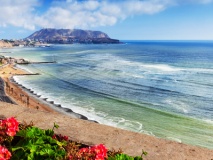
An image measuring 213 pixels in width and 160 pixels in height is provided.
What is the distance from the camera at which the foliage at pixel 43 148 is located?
3.15 meters

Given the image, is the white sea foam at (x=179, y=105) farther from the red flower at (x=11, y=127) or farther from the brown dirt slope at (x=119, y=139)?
the red flower at (x=11, y=127)

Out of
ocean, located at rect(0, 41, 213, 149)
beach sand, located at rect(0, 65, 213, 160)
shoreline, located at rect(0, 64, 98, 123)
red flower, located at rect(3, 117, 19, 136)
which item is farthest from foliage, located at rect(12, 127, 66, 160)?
shoreline, located at rect(0, 64, 98, 123)

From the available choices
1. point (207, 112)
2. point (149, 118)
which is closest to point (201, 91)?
point (207, 112)

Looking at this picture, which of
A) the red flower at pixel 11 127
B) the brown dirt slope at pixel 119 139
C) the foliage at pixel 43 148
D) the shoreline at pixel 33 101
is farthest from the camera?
the shoreline at pixel 33 101

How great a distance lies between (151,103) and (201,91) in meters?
11.2

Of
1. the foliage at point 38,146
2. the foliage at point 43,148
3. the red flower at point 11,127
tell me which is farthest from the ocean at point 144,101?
the red flower at point 11,127

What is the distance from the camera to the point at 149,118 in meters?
29.3

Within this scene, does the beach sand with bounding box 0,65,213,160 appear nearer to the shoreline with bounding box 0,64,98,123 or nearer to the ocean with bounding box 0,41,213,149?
the ocean with bounding box 0,41,213,149

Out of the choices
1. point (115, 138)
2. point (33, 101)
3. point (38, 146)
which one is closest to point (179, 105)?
point (33, 101)

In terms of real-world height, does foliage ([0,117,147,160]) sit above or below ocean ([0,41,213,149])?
above

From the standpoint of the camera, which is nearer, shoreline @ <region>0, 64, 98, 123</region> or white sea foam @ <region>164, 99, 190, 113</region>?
shoreline @ <region>0, 64, 98, 123</region>

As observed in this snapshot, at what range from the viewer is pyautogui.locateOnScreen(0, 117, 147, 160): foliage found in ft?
10.3

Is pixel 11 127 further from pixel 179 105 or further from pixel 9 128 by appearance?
pixel 179 105

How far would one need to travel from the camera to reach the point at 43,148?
10.9 feet
